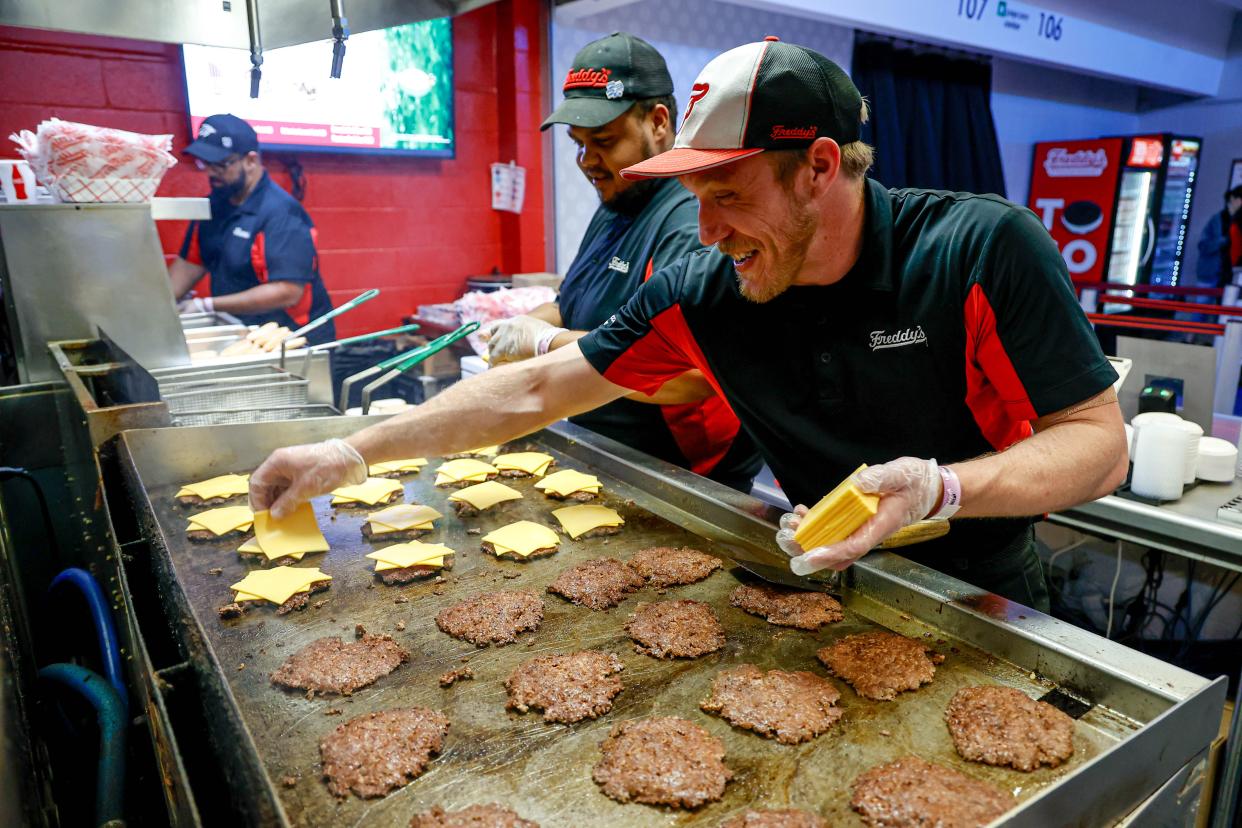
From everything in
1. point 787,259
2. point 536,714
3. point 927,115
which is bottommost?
point 536,714

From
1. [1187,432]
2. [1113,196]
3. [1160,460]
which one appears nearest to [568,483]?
[1160,460]

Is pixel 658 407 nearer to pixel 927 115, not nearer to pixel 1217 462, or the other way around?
pixel 1217 462

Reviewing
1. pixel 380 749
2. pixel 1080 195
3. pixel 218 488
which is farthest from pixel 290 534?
pixel 1080 195

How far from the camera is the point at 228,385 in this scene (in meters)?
2.56

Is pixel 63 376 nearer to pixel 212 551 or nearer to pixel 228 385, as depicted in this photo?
pixel 228 385

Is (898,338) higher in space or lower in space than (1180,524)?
higher

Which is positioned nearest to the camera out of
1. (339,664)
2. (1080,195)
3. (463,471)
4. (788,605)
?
(339,664)

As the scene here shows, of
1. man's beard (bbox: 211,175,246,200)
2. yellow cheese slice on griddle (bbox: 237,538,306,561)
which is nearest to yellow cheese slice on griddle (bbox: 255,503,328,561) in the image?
yellow cheese slice on griddle (bbox: 237,538,306,561)

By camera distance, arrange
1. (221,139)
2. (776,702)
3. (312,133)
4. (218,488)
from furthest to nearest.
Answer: (312,133) < (221,139) < (218,488) < (776,702)

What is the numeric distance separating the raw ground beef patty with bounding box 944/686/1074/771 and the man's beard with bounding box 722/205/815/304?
803mm

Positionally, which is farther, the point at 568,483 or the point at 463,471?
Answer: the point at 463,471

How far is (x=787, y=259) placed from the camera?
1528mm

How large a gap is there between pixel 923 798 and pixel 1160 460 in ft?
6.21

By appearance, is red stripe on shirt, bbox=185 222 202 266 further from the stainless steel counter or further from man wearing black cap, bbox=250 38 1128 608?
the stainless steel counter
